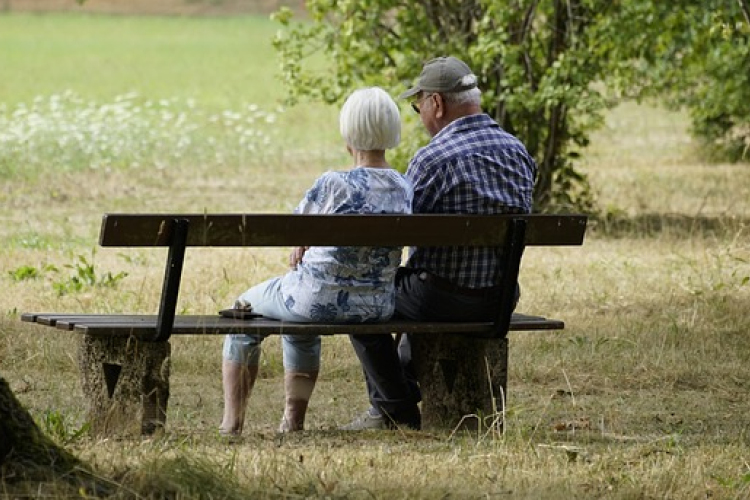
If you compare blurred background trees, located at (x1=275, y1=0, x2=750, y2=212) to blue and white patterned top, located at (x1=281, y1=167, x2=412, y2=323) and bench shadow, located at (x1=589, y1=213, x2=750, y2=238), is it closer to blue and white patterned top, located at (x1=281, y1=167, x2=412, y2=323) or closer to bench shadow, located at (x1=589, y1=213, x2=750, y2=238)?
bench shadow, located at (x1=589, y1=213, x2=750, y2=238)

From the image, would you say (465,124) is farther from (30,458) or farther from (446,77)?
(30,458)

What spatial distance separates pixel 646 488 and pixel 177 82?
3712cm

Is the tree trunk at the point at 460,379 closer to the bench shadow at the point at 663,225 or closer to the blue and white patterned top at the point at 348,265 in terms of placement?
the blue and white patterned top at the point at 348,265

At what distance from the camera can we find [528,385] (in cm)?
866

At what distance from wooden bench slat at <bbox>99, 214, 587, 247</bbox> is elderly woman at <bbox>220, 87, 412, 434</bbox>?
0.77 feet

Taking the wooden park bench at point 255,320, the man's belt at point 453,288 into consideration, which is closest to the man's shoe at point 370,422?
the wooden park bench at point 255,320

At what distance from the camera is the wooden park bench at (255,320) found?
6398mm

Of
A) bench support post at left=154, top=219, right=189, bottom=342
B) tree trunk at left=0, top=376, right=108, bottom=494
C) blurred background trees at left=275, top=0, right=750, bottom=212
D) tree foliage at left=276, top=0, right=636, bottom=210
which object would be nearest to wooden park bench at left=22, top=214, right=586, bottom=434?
bench support post at left=154, top=219, right=189, bottom=342

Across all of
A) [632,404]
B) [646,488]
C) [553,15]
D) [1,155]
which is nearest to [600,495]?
[646,488]

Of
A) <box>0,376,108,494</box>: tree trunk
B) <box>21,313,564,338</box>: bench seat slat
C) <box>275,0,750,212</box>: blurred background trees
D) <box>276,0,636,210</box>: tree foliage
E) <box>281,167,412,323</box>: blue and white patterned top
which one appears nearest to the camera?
<box>0,376,108,494</box>: tree trunk

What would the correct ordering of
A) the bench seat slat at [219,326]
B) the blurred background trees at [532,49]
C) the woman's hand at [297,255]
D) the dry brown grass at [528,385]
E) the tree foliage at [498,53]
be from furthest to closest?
the tree foliage at [498,53] < the blurred background trees at [532,49] < the woman's hand at [297,255] < the bench seat slat at [219,326] < the dry brown grass at [528,385]

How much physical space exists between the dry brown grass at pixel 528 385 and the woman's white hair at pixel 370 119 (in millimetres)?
1188

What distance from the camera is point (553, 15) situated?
49.2 feet

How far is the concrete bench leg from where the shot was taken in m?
6.52
